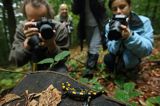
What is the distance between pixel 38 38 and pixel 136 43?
3.77 feet

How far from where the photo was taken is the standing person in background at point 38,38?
119 inches

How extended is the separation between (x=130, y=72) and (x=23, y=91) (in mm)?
2371

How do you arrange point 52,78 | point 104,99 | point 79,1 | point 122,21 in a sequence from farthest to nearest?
point 79,1, point 122,21, point 52,78, point 104,99

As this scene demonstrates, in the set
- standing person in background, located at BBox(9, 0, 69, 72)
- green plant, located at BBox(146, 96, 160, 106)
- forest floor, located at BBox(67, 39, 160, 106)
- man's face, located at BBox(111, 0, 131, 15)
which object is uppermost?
man's face, located at BBox(111, 0, 131, 15)

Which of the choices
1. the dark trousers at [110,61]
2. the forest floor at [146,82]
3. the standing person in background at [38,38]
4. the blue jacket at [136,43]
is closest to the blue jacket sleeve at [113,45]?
the blue jacket at [136,43]

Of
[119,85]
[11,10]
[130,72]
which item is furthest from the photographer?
[11,10]

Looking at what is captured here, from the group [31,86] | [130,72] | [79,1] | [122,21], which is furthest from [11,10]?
[31,86]

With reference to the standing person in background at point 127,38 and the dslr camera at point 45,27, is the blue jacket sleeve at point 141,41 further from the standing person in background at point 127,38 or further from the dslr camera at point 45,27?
the dslr camera at point 45,27

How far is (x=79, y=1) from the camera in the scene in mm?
5016

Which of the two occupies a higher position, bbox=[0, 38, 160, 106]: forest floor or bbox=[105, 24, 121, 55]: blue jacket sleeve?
bbox=[105, 24, 121, 55]: blue jacket sleeve

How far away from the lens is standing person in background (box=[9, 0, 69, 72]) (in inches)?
119

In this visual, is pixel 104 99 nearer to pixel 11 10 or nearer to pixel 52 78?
pixel 52 78

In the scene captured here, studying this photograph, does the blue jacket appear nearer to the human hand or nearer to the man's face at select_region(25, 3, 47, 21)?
the human hand

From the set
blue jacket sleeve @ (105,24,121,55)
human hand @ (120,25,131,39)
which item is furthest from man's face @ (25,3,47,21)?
blue jacket sleeve @ (105,24,121,55)
